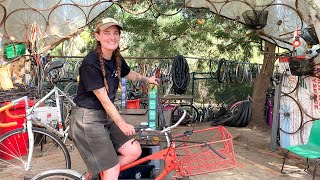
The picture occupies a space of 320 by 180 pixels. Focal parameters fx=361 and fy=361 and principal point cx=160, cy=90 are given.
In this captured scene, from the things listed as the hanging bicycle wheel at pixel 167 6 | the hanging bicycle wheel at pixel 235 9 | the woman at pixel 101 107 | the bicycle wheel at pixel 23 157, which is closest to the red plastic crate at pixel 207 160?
the woman at pixel 101 107

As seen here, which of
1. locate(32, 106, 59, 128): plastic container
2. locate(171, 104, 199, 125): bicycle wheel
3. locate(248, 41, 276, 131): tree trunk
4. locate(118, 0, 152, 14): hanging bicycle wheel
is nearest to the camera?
locate(32, 106, 59, 128): plastic container

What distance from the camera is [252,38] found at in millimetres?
8594

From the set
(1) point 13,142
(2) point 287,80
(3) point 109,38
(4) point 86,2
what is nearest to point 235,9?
(2) point 287,80

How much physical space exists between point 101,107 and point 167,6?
613cm

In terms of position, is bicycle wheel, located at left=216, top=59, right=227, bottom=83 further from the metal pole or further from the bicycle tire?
the bicycle tire

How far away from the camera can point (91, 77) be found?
9.21 ft

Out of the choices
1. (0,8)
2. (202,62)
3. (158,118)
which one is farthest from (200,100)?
(158,118)

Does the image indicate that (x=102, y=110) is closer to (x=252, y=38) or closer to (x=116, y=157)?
(x=116, y=157)

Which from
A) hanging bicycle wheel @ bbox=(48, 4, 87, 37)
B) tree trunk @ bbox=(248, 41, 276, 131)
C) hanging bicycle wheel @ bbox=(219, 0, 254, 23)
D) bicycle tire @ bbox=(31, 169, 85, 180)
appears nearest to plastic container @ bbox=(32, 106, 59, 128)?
bicycle tire @ bbox=(31, 169, 85, 180)

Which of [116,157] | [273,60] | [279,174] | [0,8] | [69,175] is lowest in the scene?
[279,174]

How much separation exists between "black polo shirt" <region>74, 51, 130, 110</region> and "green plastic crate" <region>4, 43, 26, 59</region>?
15.8 ft

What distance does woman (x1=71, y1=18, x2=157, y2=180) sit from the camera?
283 cm

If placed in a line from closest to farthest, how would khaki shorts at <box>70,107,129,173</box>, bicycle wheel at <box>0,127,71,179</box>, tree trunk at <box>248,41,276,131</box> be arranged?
khaki shorts at <box>70,107,129,173</box> → bicycle wheel at <box>0,127,71,179</box> → tree trunk at <box>248,41,276,131</box>

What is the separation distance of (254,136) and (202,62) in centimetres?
318
